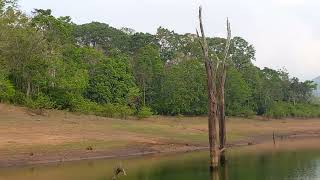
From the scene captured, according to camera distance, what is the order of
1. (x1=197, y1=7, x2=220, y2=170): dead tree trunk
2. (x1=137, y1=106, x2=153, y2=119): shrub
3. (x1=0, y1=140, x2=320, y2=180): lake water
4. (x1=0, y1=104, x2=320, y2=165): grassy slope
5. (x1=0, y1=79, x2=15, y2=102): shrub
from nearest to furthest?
(x1=0, y1=140, x2=320, y2=180): lake water → (x1=197, y1=7, x2=220, y2=170): dead tree trunk → (x1=0, y1=104, x2=320, y2=165): grassy slope → (x1=0, y1=79, x2=15, y2=102): shrub → (x1=137, y1=106, x2=153, y2=119): shrub

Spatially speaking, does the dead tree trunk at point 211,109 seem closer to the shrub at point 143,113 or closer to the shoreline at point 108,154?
the shoreline at point 108,154

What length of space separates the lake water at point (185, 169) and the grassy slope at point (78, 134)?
13.7 ft

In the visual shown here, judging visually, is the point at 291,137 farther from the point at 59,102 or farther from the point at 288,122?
the point at 59,102

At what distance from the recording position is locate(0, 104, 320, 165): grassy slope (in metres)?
42.3

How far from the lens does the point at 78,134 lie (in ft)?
158

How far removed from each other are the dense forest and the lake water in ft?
68.5

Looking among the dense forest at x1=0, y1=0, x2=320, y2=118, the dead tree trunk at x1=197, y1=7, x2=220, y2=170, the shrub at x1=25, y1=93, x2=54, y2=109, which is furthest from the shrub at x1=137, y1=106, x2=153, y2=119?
the dead tree trunk at x1=197, y1=7, x2=220, y2=170

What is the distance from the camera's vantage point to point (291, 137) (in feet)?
246

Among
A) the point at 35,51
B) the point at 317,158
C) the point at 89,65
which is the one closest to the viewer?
the point at 317,158

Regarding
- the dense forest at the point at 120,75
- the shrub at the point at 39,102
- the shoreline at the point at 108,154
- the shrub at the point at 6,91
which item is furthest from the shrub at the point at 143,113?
the shrub at the point at 6,91

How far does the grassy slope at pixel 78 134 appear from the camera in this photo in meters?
42.3

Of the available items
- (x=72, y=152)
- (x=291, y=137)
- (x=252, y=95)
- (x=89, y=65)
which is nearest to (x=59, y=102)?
(x=89, y=65)

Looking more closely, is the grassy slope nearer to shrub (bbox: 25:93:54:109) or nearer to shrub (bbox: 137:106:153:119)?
shrub (bbox: 25:93:54:109)

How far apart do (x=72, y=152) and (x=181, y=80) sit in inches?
1732
